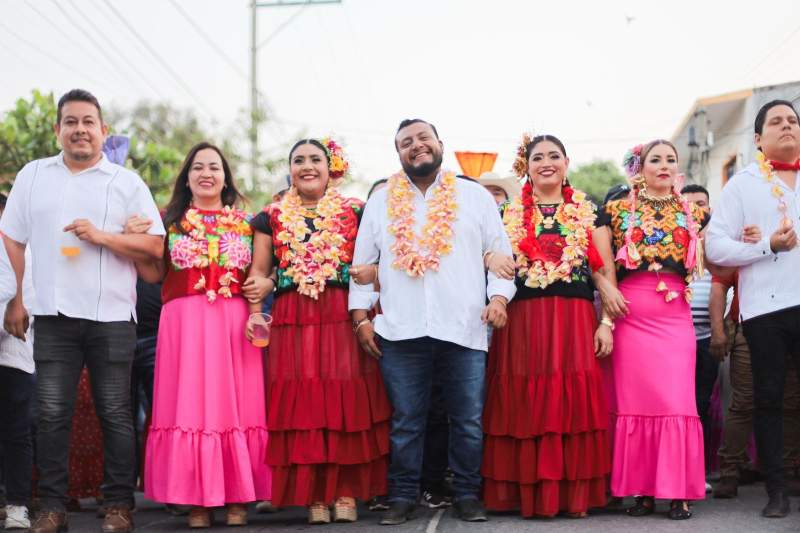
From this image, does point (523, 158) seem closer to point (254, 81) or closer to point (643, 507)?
point (643, 507)

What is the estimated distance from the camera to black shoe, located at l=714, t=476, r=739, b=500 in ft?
20.7

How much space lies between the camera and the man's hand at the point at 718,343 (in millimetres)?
6570

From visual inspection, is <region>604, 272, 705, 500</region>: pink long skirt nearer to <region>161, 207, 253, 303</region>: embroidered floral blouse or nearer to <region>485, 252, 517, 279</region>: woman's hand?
<region>485, 252, 517, 279</region>: woman's hand

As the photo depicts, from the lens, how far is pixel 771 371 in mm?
5543

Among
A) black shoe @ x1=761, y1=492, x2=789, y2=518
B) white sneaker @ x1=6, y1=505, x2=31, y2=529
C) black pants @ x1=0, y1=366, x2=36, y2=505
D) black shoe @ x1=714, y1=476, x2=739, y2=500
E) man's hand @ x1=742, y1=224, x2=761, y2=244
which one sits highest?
man's hand @ x1=742, y1=224, x2=761, y2=244

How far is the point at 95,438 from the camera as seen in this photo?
22.2 feet

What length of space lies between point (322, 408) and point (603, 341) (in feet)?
5.72

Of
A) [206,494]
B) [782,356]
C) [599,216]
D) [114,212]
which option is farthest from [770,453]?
[114,212]

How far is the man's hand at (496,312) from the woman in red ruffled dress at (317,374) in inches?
31.3

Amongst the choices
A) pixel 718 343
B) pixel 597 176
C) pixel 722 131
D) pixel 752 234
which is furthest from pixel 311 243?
pixel 597 176

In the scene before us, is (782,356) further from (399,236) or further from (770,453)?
(399,236)

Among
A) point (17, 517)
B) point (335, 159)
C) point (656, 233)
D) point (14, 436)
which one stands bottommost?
point (17, 517)

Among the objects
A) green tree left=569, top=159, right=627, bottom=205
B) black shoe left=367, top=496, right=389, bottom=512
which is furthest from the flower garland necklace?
green tree left=569, top=159, right=627, bottom=205

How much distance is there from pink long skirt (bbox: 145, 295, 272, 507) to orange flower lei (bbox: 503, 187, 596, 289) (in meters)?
1.76
